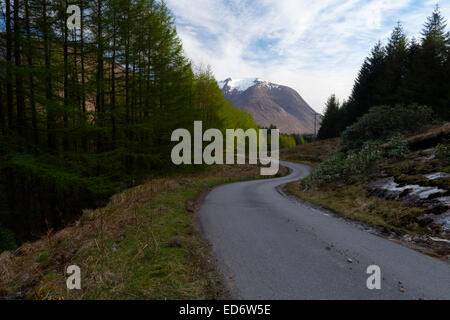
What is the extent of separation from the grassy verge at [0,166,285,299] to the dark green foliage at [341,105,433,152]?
14.3 metres

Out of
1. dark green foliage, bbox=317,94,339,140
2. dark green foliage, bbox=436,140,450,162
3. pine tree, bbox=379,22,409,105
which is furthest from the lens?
dark green foliage, bbox=317,94,339,140

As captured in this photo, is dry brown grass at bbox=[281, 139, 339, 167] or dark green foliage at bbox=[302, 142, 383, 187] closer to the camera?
dark green foliage at bbox=[302, 142, 383, 187]

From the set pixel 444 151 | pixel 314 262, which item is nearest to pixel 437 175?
pixel 444 151

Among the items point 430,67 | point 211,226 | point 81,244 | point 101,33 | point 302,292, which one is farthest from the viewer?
point 430,67

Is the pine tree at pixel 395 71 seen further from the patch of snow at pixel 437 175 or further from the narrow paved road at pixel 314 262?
the narrow paved road at pixel 314 262

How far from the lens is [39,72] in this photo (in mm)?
7215

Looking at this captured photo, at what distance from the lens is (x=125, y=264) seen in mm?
3920

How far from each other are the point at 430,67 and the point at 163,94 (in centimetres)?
3009

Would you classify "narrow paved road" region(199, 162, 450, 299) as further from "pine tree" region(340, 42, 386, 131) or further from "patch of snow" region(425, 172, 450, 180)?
"pine tree" region(340, 42, 386, 131)

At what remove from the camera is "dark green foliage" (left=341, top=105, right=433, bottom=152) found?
46.4ft

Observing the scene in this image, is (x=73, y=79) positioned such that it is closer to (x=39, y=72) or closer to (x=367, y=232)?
(x=39, y=72)

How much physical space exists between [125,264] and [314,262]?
354cm

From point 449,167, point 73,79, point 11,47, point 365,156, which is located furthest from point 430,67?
point 11,47

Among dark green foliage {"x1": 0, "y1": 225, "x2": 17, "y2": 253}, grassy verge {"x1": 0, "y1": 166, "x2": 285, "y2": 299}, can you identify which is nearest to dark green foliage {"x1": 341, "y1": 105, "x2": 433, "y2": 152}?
grassy verge {"x1": 0, "y1": 166, "x2": 285, "y2": 299}
